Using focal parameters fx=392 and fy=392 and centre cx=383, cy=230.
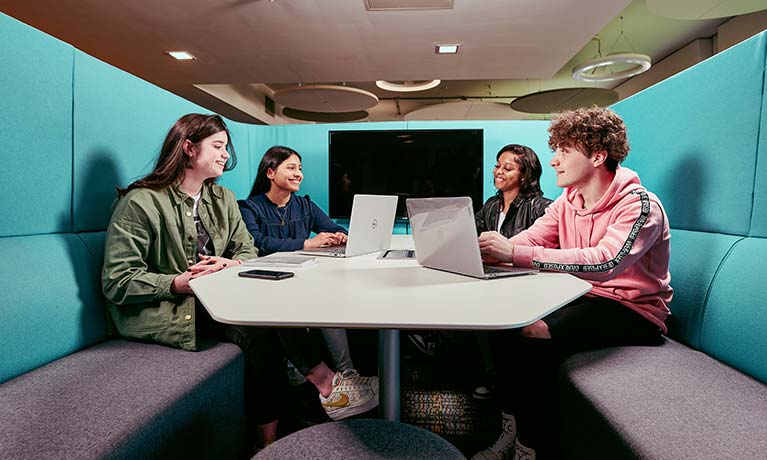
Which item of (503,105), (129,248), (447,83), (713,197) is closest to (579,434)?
(713,197)

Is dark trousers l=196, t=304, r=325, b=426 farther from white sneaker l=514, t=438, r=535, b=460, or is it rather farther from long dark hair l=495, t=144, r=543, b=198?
long dark hair l=495, t=144, r=543, b=198

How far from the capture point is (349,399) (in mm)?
1486

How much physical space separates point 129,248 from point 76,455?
774 millimetres

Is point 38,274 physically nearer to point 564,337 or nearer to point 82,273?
point 82,273

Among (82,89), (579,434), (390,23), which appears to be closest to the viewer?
(579,434)

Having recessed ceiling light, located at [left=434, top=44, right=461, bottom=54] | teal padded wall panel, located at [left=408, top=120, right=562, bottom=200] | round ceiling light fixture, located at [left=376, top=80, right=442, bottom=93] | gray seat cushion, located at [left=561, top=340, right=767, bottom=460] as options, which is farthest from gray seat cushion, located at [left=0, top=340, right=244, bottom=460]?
round ceiling light fixture, located at [left=376, top=80, right=442, bottom=93]

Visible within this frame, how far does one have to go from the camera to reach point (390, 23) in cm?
408

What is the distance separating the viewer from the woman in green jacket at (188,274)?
139 cm

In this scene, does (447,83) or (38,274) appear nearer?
(38,274)

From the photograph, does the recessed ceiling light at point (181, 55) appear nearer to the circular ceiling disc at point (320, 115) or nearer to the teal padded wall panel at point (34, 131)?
the circular ceiling disc at point (320, 115)

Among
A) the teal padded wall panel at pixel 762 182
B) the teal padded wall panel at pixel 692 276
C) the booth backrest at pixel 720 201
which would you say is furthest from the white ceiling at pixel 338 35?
the teal padded wall panel at pixel 692 276

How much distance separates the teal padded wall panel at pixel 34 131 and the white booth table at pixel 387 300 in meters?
0.68

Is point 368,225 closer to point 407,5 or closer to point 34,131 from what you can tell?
point 34,131

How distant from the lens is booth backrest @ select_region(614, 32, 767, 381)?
1.28 metres
